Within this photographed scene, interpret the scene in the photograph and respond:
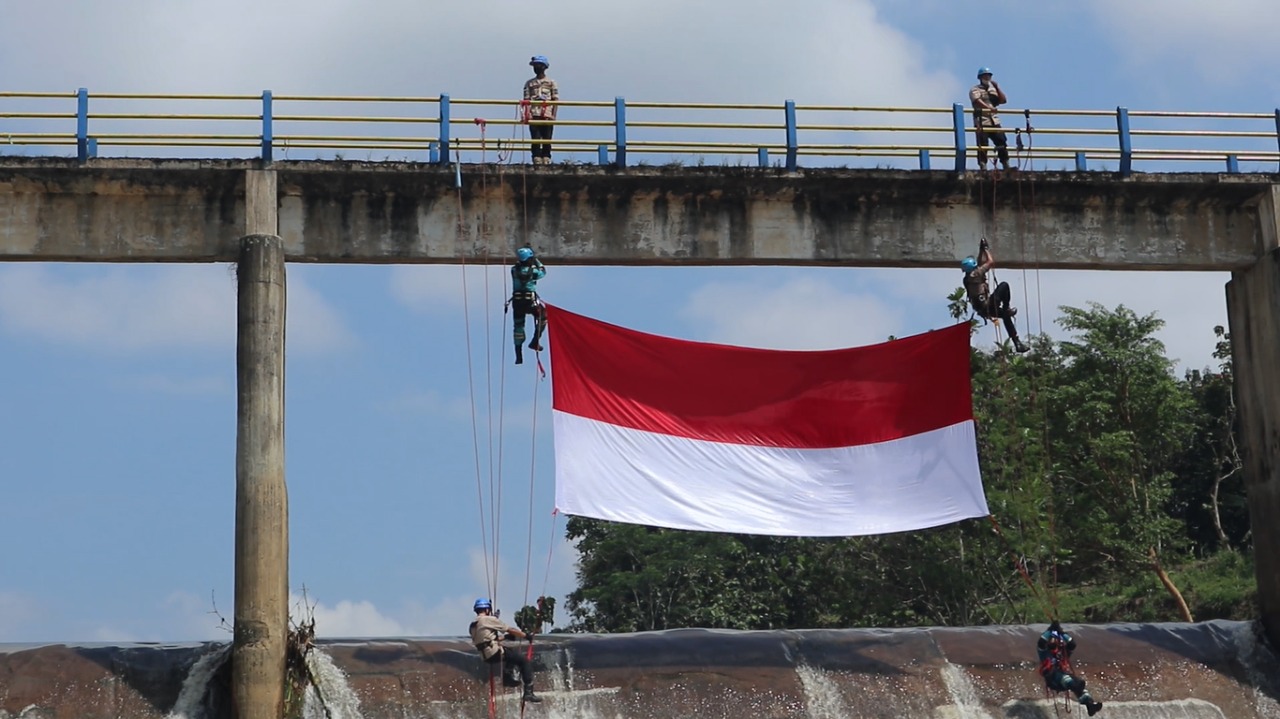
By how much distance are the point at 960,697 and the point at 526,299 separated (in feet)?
27.5

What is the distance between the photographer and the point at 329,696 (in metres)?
21.8

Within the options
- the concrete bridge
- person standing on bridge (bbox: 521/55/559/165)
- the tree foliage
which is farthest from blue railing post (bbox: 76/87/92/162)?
the tree foliage

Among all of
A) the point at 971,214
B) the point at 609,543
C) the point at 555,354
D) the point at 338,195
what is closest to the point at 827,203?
the point at 971,214

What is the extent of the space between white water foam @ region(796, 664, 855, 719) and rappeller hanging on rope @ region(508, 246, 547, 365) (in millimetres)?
6036

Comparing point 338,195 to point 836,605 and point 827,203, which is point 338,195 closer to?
point 827,203

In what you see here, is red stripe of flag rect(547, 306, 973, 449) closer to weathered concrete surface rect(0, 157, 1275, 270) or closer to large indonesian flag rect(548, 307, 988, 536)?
large indonesian flag rect(548, 307, 988, 536)

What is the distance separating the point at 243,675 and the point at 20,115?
28.5 feet

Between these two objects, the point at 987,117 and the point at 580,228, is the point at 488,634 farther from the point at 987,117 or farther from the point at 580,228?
the point at 987,117

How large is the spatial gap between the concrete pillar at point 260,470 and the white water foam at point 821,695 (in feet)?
23.6

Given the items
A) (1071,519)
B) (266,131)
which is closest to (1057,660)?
(266,131)

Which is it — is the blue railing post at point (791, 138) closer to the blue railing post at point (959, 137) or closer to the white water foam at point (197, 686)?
the blue railing post at point (959, 137)

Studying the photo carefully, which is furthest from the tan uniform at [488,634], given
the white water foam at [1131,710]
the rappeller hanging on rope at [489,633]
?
the white water foam at [1131,710]

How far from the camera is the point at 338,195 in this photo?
23.4m

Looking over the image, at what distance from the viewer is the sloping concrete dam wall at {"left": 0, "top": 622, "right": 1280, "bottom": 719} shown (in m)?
21.7
